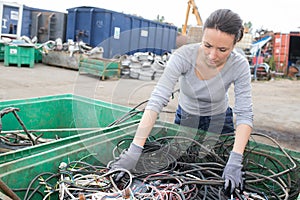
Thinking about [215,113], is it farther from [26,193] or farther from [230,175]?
[26,193]

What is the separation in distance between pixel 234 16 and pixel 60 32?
9306 mm

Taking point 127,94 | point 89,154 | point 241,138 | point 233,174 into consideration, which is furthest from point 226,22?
point 127,94

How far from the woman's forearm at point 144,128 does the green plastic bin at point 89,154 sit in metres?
0.23

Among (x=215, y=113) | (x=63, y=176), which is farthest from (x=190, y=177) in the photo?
(x=215, y=113)

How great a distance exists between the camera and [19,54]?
7.97m

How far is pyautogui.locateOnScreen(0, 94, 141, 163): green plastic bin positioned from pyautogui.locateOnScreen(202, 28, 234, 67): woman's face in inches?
28.4

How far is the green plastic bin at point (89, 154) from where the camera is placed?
3.57 ft

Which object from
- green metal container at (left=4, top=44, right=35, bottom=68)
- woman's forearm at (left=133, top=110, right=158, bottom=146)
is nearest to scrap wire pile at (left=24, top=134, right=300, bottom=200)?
woman's forearm at (left=133, top=110, right=158, bottom=146)

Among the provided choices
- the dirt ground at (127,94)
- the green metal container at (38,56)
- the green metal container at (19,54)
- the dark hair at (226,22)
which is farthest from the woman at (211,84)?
the green metal container at (38,56)

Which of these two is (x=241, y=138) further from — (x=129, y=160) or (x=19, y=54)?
(x=19, y=54)

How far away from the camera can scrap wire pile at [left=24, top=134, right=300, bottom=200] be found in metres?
1.10

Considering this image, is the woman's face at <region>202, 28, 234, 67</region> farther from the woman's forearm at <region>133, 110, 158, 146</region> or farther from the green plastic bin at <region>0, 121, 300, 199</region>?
the green plastic bin at <region>0, 121, 300, 199</region>

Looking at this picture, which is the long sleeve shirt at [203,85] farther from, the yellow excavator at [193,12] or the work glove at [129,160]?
the yellow excavator at [193,12]

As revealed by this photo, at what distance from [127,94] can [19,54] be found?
19.2 ft
